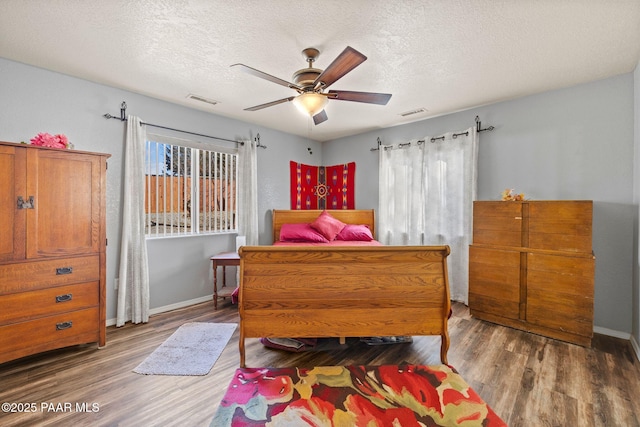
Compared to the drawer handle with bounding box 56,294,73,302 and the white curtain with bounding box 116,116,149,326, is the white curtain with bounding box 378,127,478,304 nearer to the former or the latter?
the white curtain with bounding box 116,116,149,326

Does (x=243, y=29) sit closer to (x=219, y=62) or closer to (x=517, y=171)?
(x=219, y=62)

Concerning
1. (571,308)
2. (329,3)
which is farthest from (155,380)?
(571,308)

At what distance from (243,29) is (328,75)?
76 centimetres

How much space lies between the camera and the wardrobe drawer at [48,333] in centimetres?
223

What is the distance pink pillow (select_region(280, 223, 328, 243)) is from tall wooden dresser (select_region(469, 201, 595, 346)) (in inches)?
84.2

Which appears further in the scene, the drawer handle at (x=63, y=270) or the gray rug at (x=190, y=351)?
the drawer handle at (x=63, y=270)

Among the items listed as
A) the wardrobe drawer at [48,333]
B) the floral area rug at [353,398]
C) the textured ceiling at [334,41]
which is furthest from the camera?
Result: the wardrobe drawer at [48,333]

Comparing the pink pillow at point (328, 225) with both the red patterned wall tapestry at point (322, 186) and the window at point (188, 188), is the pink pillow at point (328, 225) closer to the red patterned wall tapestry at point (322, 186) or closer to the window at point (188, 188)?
the red patterned wall tapestry at point (322, 186)

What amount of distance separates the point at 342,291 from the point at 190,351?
157cm

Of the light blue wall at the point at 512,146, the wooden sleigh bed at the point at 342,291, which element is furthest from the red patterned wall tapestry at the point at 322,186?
the wooden sleigh bed at the point at 342,291

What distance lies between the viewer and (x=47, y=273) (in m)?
2.42

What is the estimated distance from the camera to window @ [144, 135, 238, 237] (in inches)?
142

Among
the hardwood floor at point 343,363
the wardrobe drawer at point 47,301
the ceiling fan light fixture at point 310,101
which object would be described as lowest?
the hardwood floor at point 343,363

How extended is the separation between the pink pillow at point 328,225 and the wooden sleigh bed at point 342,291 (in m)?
2.16
